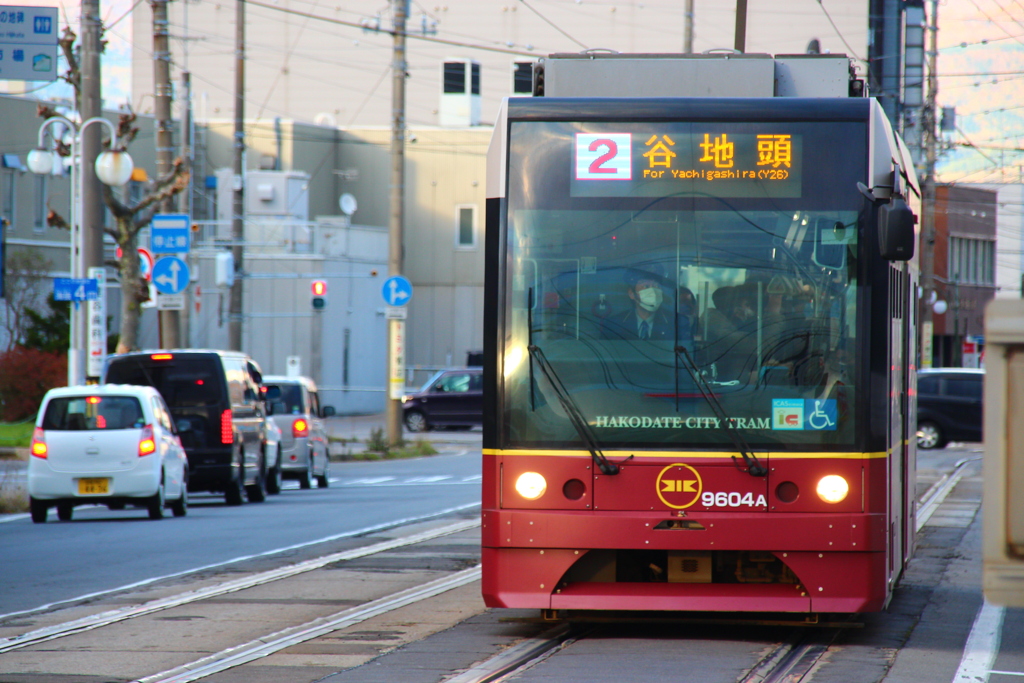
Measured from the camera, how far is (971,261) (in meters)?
70.4

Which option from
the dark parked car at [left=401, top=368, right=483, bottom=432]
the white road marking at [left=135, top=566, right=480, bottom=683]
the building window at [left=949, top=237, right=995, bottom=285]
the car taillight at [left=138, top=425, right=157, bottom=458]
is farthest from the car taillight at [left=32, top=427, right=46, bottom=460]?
the building window at [left=949, top=237, right=995, bottom=285]

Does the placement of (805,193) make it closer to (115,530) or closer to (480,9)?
(115,530)

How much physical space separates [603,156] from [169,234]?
18021 millimetres

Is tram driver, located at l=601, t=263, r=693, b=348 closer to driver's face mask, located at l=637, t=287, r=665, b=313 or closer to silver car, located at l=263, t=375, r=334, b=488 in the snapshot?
driver's face mask, located at l=637, t=287, r=665, b=313

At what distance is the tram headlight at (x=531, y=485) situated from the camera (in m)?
8.38

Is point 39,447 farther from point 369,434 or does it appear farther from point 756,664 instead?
point 369,434

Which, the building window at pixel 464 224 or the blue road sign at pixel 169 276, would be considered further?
the building window at pixel 464 224

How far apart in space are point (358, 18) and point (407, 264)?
11842mm

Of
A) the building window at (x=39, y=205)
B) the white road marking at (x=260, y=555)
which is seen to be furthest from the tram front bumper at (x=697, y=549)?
the building window at (x=39, y=205)

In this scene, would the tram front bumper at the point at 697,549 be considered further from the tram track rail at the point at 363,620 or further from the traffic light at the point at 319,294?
the traffic light at the point at 319,294

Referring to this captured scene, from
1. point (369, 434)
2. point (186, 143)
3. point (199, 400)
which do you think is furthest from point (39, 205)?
point (199, 400)

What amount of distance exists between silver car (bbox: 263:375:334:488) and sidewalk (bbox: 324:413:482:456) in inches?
311

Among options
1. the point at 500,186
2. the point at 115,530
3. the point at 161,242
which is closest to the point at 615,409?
the point at 500,186

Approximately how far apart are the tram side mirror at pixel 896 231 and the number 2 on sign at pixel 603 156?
4.69 ft
